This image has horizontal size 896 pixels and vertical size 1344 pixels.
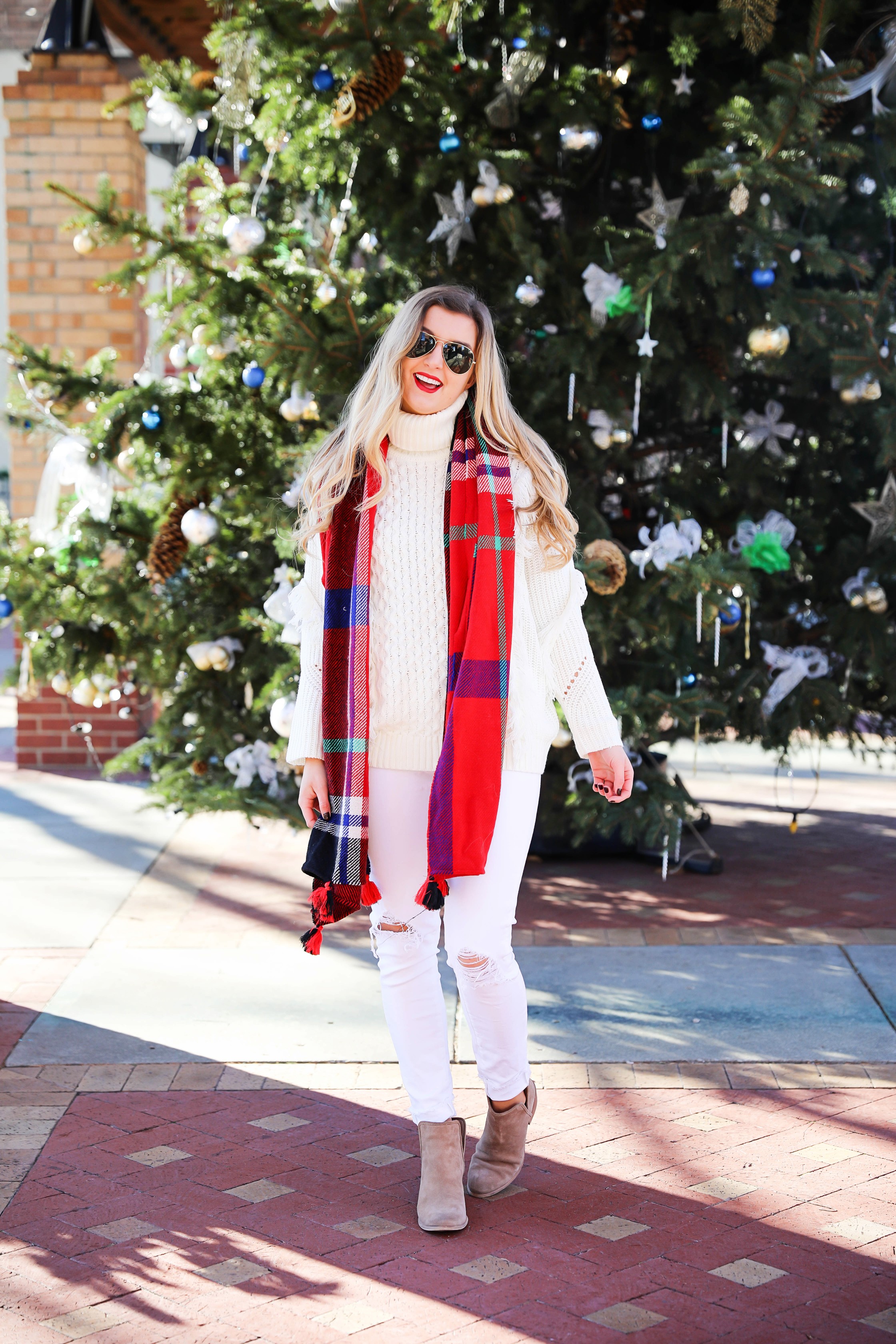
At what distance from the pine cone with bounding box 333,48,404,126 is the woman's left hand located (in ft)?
9.53

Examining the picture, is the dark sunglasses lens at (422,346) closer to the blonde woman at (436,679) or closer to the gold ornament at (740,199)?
the blonde woman at (436,679)

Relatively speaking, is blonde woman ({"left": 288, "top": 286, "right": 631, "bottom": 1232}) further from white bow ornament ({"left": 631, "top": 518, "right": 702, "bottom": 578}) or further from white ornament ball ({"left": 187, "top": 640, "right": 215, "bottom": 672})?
white ornament ball ({"left": 187, "top": 640, "right": 215, "bottom": 672})

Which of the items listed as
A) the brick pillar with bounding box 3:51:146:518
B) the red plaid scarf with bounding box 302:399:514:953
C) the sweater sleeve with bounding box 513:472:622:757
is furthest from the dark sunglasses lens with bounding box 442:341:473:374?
the brick pillar with bounding box 3:51:146:518

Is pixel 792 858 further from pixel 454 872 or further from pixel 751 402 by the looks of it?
pixel 454 872

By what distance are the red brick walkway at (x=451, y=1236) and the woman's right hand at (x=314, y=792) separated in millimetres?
818

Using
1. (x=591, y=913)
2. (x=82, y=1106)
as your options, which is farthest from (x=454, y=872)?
(x=591, y=913)

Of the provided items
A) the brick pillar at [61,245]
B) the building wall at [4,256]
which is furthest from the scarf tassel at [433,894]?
the brick pillar at [61,245]

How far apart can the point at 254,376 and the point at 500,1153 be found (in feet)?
9.61

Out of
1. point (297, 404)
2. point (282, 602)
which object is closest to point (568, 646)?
point (282, 602)

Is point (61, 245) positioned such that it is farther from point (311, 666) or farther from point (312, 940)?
point (312, 940)

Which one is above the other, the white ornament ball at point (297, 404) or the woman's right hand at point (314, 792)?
the white ornament ball at point (297, 404)

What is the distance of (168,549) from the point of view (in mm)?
5031

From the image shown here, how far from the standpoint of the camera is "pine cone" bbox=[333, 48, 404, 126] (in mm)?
4727

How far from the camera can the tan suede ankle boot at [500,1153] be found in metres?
2.89
